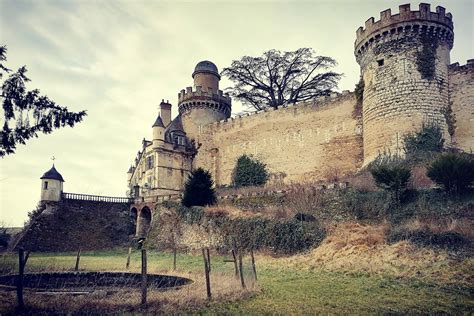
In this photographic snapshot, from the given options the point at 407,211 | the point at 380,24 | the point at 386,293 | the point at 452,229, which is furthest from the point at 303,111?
the point at 386,293

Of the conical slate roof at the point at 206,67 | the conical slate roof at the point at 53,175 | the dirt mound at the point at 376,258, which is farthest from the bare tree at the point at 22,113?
the conical slate roof at the point at 206,67

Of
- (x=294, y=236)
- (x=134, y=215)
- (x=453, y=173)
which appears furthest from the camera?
(x=134, y=215)

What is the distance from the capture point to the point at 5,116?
11430 mm

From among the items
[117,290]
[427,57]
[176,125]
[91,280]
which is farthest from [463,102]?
[176,125]

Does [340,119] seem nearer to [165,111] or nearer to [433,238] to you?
[433,238]

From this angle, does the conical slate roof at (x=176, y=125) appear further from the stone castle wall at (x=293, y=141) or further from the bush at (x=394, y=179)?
the bush at (x=394, y=179)

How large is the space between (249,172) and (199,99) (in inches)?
370

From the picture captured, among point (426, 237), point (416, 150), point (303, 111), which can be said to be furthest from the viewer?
point (303, 111)

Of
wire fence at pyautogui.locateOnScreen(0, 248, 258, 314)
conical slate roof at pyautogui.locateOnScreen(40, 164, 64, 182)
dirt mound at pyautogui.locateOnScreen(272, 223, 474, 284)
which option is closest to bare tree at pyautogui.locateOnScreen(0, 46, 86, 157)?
wire fence at pyautogui.locateOnScreen(0, 248, 258, 314)

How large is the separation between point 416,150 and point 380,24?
7756 millimetres

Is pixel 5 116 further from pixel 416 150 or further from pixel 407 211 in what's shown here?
pixel 416 150

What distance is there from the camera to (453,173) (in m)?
16.8

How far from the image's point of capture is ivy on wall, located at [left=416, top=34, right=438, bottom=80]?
22578 millimetres

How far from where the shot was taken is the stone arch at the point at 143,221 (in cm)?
3365
